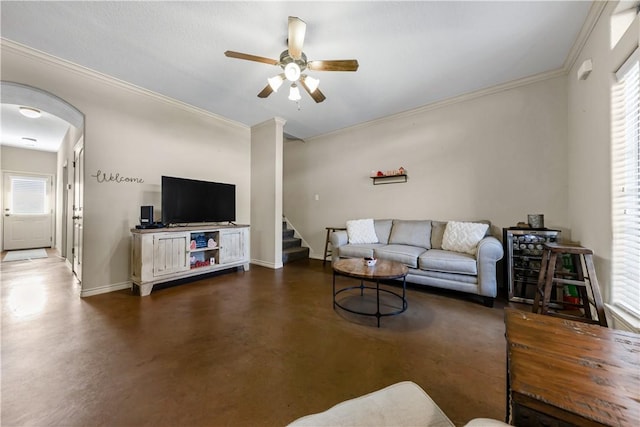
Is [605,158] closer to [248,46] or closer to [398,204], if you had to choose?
[398,204]

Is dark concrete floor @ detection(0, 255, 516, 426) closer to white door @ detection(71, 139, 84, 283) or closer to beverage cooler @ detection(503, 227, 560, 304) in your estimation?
beverage cooler @ detection(503, 227, 560, 304)

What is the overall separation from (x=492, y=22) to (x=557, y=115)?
1558mm

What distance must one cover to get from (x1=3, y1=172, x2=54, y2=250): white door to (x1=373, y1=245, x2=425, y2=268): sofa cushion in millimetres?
8342

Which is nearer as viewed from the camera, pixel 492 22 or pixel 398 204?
pixel 492 22

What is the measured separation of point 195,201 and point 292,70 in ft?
7.68

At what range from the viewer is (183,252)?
122 inches

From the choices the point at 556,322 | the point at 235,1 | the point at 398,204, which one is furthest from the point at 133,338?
the point at 398,204

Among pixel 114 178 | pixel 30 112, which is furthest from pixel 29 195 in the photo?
pixel 114 178

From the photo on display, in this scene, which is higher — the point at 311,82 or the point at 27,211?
the point at 311,82

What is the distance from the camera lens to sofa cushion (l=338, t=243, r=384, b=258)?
3.27 m

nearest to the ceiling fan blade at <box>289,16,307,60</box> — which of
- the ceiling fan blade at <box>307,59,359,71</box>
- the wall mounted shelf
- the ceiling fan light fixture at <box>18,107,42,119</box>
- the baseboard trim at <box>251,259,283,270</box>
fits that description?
the ceiling fan blade at <box>307,59,359,71</box>

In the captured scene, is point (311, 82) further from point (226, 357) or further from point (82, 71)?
point (82, 71)

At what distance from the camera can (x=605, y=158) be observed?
5.90 feet

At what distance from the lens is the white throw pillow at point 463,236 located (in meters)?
2.83
